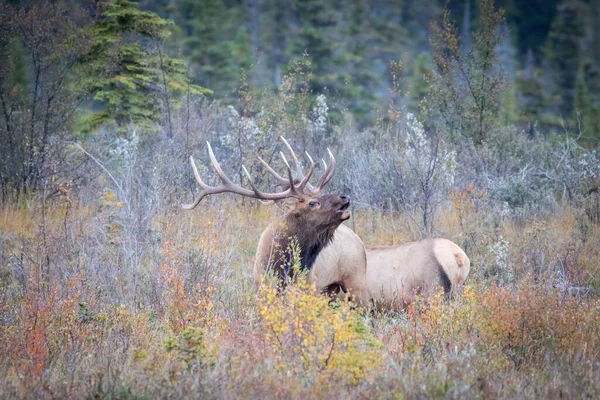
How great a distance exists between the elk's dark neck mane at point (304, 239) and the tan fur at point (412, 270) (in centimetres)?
88

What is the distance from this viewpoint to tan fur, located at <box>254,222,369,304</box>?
822 centimetres

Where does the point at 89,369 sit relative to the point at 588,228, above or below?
below

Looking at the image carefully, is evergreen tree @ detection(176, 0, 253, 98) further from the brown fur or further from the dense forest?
the brown fur

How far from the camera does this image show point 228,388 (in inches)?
199

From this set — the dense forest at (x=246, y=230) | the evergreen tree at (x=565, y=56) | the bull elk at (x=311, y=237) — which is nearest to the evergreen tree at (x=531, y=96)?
the evergreen tree at (x=565, y=56)

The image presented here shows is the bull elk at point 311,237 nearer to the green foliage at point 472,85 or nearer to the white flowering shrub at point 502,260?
the white flowering shrub at point 502,260

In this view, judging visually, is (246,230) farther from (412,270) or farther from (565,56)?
(565,56)

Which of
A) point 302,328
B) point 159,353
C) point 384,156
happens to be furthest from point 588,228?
point 159,353

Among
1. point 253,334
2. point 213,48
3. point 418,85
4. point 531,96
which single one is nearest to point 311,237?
point 253,334

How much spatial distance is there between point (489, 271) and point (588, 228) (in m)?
1.92

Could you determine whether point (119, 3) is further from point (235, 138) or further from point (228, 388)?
point (228, 388)

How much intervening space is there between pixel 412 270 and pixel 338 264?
3.19 ft

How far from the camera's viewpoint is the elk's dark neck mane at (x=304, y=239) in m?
8.12

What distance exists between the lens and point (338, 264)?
27.4 feet
